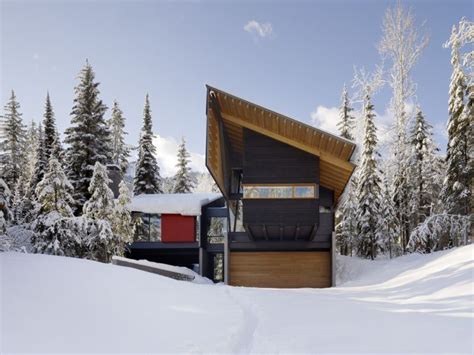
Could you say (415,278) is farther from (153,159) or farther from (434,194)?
(153,159)

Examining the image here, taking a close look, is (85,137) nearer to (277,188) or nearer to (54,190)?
(54,190)

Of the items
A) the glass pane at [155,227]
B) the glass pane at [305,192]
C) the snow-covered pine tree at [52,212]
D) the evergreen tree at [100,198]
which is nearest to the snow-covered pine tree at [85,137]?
the evergreen tree at [100,198]

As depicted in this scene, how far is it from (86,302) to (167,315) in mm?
1383

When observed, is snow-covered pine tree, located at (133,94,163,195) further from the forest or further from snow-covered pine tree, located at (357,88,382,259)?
snow-covered pine tree, located at (357,88,382,259)

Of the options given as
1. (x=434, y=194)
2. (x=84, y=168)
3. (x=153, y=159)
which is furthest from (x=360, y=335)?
(x=153, y=159)

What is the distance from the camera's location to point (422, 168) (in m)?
24.7

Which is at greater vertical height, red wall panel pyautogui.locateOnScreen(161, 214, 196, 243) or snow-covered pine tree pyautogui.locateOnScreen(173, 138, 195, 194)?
snow-covered pine tree pyautogui.locateOnScreen(173, 138, 195, 194)

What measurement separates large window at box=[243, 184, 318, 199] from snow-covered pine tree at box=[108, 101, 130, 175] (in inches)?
879

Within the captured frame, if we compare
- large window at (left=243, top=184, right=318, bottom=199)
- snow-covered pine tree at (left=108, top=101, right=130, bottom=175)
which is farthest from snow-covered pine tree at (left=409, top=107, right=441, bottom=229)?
snow-covered pine tree at (left=108, top=101, right=130, bottom=175)

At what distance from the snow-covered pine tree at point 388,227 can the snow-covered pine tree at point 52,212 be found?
1997cm

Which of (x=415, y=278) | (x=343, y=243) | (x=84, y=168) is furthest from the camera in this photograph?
(x=343, y=243)

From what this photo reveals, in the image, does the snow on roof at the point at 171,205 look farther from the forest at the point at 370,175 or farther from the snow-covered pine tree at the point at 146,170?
the snow-covered pine tree at the point at 146,170

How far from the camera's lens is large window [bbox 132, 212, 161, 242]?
2211 centimetres

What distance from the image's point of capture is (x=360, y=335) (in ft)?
16.0
